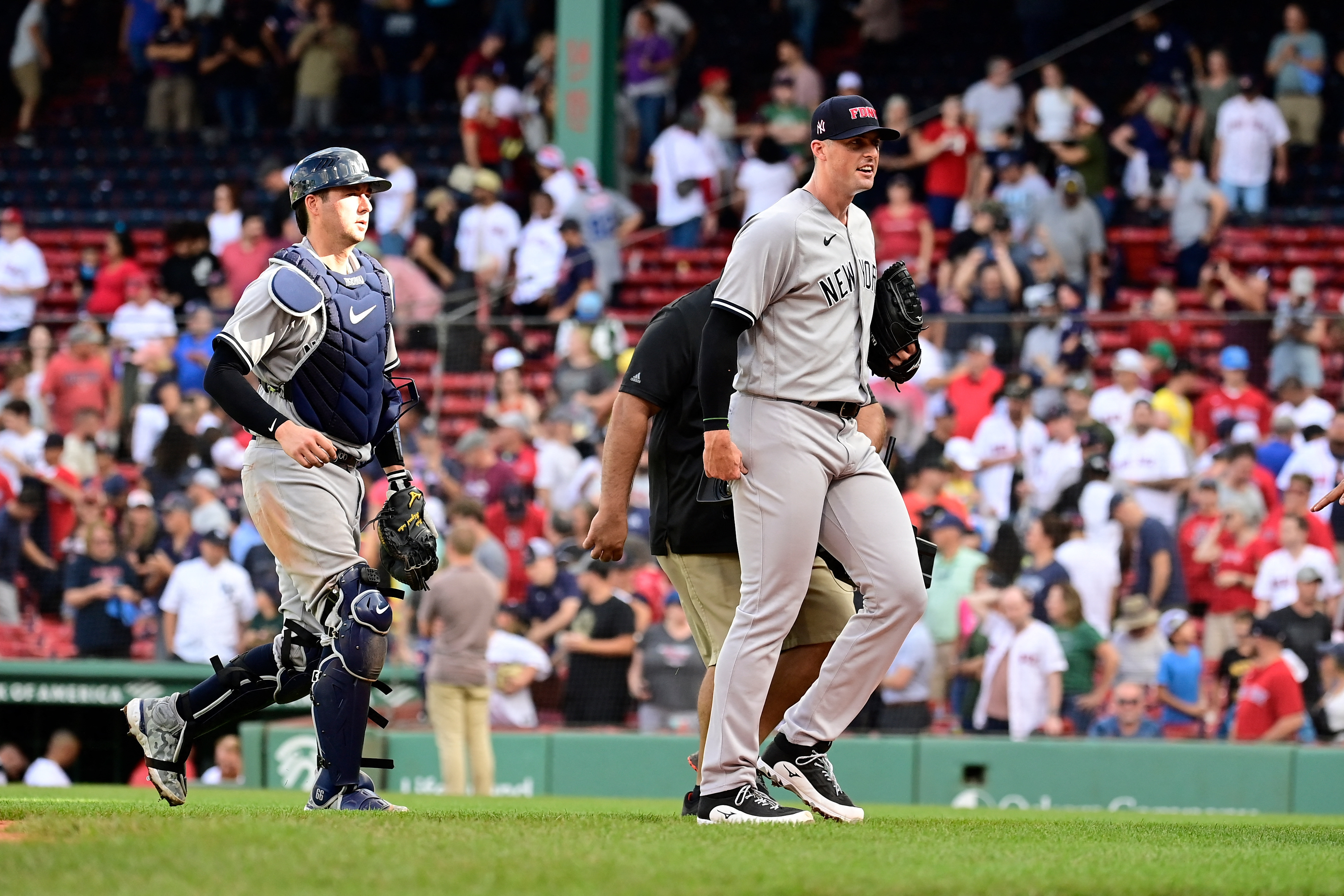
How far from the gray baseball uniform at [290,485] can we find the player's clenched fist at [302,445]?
0.66 feet

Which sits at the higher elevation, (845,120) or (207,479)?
(845,120)

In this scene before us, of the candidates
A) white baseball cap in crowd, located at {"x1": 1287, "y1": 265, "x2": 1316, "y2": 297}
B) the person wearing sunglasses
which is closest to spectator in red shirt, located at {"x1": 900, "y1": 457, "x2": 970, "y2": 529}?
the person wearing sunglasses

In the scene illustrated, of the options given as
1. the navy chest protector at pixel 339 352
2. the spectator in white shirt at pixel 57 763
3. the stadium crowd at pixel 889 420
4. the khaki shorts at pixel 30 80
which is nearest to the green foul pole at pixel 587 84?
the stadium crowd at pixel 889 420

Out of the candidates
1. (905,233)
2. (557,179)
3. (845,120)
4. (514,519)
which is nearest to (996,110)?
(905,233)

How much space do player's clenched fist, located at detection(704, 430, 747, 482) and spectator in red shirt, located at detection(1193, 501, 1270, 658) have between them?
Result: 280 inches

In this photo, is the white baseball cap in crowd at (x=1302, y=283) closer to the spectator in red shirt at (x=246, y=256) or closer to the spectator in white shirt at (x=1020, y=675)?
the spectator in white shirt at (x=1020, y=675)

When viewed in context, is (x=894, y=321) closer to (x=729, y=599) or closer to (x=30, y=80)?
(x=729, y=599)

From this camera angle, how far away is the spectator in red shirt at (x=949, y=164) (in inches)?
643

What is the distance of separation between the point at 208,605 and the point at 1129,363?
6510 millimetres

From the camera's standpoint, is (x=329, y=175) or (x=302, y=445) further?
(x=329, y=175)

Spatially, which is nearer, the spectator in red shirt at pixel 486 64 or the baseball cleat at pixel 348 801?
the baseball cleat at pixel 348 801

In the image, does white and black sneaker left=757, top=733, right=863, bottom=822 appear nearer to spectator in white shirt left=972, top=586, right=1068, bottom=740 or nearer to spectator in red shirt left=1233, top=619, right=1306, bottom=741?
spectator in white shirt left=972, top=586, right=1068, bottom=740

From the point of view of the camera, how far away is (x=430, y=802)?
8.09 m

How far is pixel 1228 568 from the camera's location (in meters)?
11.4
